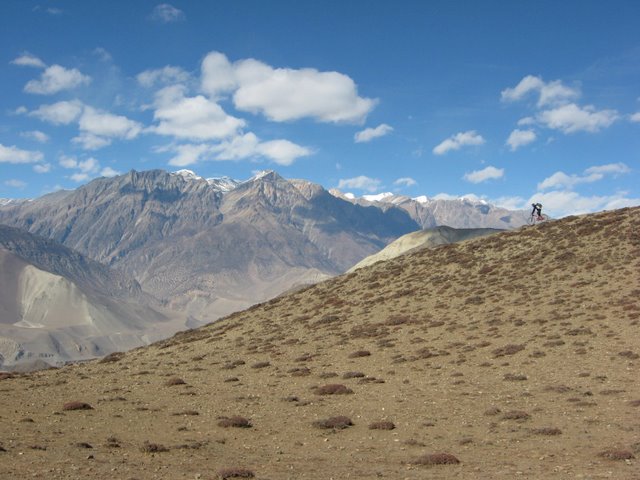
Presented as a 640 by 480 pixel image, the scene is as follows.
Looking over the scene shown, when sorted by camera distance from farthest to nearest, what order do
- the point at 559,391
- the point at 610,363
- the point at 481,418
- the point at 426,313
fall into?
the point at 426,313 → the point at 610,363 → the point at 559,391 → the point at 481,418

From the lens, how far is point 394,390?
32969 millimetres

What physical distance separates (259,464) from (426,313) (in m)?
37.6

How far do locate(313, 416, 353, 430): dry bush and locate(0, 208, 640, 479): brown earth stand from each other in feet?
0.22

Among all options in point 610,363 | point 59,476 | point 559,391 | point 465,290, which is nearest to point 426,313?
point 465,290

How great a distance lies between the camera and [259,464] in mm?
19734

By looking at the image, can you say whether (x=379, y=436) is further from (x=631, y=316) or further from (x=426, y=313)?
(x=426, y=313)

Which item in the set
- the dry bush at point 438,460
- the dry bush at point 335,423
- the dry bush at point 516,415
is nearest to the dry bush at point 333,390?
the dry bush at point 335,423

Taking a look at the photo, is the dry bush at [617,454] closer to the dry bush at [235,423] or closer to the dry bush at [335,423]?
the dry bush at [335,423]

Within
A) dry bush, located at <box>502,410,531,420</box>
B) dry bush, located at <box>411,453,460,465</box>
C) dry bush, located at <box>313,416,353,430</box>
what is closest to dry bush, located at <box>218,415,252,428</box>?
dry bush, located at <box>313,416,353,430</box>

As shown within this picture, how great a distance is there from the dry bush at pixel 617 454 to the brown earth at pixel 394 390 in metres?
0.05

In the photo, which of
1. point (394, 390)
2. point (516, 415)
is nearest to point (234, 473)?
point (516, 415)

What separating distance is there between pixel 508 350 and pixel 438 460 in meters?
22.0

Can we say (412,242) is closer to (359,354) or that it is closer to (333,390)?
(359,354)

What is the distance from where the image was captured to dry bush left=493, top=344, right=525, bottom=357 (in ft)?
129
